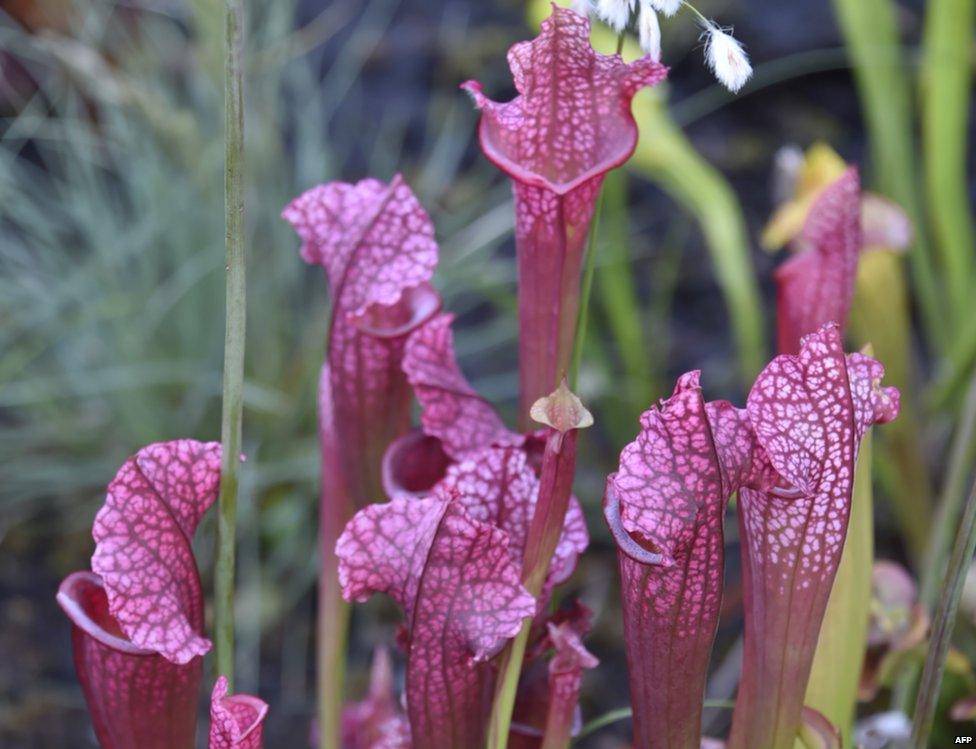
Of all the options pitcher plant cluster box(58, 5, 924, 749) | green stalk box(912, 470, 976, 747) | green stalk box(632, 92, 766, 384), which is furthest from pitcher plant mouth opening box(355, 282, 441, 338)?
green stalk box(632, 92, 766, 384)

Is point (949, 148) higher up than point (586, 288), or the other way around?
point (949, 148)

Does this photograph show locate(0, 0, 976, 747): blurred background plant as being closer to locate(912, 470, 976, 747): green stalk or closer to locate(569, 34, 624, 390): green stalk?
A: locate(912, 470, 976, 747): green stalk

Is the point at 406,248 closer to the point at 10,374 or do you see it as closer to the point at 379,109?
the point at 10,374

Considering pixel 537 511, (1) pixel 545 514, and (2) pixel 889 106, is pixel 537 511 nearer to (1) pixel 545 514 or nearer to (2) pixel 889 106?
(1) pixel 545 514

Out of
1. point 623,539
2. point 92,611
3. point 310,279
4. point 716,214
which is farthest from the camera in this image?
point 310,279

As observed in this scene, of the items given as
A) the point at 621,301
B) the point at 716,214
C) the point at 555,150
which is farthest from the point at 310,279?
the point at 555,150

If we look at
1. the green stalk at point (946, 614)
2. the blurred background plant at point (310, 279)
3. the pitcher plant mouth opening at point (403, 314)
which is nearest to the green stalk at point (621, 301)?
the blurred background plant at point (310, 279)

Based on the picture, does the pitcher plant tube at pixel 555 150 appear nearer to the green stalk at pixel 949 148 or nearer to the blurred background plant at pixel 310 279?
the blurred background plant at pixel 310 279
